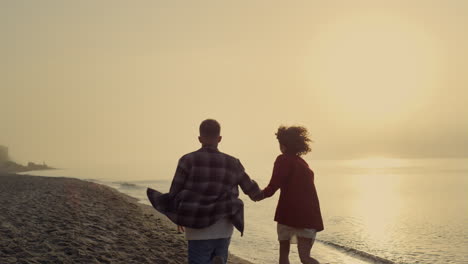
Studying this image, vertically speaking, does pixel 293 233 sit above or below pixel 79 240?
above

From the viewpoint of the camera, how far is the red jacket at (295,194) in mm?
6707

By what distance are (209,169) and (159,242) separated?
23.9 ft

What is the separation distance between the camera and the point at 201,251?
556 centimetres

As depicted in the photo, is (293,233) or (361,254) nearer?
(293,233)

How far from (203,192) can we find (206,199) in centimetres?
10

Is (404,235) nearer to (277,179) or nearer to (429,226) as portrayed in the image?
(429,226)

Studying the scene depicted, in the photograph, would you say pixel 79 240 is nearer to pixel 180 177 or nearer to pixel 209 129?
pixel 180 177

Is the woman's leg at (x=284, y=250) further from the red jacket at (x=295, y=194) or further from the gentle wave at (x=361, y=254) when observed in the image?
the gentle wave at (x=361, y=254)

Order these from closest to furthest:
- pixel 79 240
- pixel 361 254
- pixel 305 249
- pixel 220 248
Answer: pixel 220 248 → pixel 305 249 → pixel 79 240 → pixel 361 254

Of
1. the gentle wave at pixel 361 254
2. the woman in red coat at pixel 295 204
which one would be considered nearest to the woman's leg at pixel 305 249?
the woman in red coat at pixel 295 204

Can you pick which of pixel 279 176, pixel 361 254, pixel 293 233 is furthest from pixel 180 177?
pixel 361 254

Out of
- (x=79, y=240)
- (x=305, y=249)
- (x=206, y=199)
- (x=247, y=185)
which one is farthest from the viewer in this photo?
(x=79, y=240)

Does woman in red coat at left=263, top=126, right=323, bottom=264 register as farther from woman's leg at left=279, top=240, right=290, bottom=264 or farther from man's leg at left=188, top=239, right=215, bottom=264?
man's leg at left=188, top=239, right=215, bottom=264

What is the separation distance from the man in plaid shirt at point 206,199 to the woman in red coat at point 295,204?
1096 mm
